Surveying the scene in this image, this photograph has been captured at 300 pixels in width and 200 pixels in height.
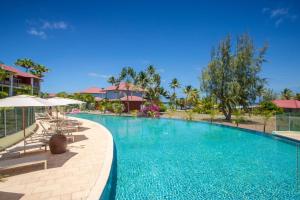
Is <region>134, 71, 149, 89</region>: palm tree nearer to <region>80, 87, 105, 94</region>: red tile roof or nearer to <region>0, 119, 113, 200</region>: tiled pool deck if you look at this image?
<region>80, 87, 105, 94</region>: red tile roof

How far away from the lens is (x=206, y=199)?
6773 millimetres

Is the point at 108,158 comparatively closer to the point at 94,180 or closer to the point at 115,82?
the point at 94,180

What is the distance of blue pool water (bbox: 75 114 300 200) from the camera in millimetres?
7219

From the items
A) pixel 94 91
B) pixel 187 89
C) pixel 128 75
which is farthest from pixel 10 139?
pixel 94 91

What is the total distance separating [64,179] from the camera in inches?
247

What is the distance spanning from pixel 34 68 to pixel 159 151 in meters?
48.8

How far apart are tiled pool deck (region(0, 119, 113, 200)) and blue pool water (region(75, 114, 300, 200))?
1191mm

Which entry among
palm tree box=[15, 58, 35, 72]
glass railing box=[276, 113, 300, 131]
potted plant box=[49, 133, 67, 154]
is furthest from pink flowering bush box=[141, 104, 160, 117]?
palm tree box=[15, 58, 35, 72]

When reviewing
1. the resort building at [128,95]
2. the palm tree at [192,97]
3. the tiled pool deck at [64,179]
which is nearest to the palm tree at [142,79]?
the resort building at [128,95]

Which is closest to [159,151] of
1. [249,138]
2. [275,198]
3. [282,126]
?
[275,198]

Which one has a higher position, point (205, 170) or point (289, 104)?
point (289, 104)

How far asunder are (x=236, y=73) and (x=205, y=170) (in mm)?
24446

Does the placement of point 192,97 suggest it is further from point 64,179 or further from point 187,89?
point 64,179

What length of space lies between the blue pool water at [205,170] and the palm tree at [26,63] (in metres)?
44.4
